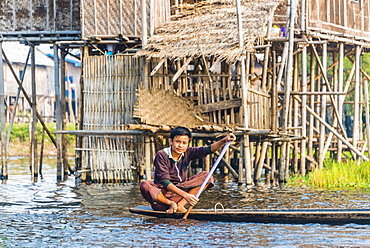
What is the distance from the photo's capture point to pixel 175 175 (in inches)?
420

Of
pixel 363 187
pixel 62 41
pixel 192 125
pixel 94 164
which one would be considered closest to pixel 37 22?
pixel 62 41

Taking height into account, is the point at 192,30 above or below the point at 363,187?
above

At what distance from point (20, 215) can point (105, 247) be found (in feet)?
12.1

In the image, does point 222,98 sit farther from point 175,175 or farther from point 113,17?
point 175,175

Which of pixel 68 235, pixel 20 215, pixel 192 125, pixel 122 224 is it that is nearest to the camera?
pixel 68 235

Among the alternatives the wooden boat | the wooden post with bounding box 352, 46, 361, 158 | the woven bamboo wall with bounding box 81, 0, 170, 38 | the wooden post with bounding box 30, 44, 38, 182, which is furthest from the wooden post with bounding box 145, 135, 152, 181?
the wooden post with bounding box 352, 46, 361, 158

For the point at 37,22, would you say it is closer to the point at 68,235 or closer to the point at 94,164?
the point at 94,164

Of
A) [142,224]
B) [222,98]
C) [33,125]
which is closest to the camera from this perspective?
[142,224]

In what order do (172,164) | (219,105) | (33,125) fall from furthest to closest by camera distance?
(33,125)
(219,105)
(172,164)

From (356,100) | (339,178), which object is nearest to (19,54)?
(356,100)

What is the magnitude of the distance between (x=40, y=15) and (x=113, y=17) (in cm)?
256

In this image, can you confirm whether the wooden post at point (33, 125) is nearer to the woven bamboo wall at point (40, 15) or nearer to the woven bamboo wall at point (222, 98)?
the woven bamboo wall at point (40, 15)

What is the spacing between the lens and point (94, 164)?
58.0 feet

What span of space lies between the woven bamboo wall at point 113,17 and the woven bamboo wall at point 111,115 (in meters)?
0.80
